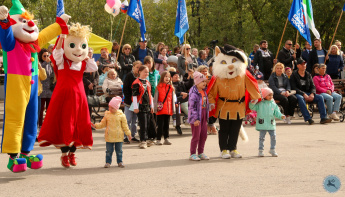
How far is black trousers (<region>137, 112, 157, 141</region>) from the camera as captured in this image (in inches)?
444

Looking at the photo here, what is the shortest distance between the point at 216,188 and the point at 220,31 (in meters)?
21.2

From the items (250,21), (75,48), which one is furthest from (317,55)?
(250,21)

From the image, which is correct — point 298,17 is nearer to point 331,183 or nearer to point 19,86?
point 331,183

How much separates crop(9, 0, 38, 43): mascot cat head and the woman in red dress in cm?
68

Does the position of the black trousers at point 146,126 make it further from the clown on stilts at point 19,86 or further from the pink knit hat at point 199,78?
the clown on stilts at point 19,86

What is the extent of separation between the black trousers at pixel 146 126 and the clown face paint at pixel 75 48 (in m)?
2.64

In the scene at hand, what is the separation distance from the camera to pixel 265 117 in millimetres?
A: 10070

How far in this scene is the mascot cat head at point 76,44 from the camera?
8820mm

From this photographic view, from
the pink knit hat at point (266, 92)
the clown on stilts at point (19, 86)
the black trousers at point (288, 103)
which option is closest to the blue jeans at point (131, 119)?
the pink knit hat at point (266, 92)

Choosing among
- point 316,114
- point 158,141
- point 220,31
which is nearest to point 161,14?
point 220,31

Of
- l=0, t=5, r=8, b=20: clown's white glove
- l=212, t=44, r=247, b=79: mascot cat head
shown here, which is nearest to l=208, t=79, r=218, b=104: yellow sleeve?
Result: l=212, t=44, r=247, b=79: mascot cat head

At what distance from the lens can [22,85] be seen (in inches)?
315

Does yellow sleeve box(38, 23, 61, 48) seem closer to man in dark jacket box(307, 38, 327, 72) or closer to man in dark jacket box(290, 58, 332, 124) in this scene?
man in dark jacket box(290, 58, 332, 124)

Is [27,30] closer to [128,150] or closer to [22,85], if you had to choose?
[22,85]
